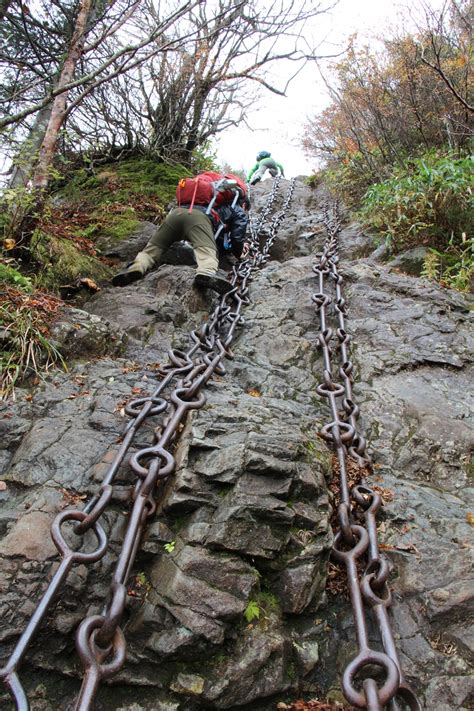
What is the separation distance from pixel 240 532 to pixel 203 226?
138 inches

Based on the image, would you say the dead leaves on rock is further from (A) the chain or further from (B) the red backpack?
(B) the red backpack

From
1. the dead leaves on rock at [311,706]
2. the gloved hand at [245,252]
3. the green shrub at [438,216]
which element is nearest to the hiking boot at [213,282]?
the gloved hand at [245,252]

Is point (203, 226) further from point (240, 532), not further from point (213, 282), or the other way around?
point (240, 532)

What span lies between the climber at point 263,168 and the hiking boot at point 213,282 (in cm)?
760

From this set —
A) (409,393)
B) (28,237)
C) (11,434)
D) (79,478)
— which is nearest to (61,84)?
(28,237)

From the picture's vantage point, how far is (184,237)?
4.61m

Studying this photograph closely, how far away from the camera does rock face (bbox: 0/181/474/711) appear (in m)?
1.37

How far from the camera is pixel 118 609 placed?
3.80 ft

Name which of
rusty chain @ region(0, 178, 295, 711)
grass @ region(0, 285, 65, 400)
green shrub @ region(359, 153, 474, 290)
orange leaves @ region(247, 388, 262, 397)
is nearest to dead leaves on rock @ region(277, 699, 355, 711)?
rusty chain @ region(0, 178, 295, 711)

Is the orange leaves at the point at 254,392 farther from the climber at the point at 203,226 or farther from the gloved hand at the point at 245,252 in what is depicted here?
the gloved hand at the point at 245,252

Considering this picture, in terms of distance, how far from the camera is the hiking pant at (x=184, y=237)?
13.9 ft

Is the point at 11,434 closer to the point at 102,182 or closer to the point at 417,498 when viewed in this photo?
the point at 417,498

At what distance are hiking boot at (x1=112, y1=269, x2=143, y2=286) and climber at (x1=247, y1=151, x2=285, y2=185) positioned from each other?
24.4ft

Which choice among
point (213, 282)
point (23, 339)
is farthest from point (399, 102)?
point (23, 339)
